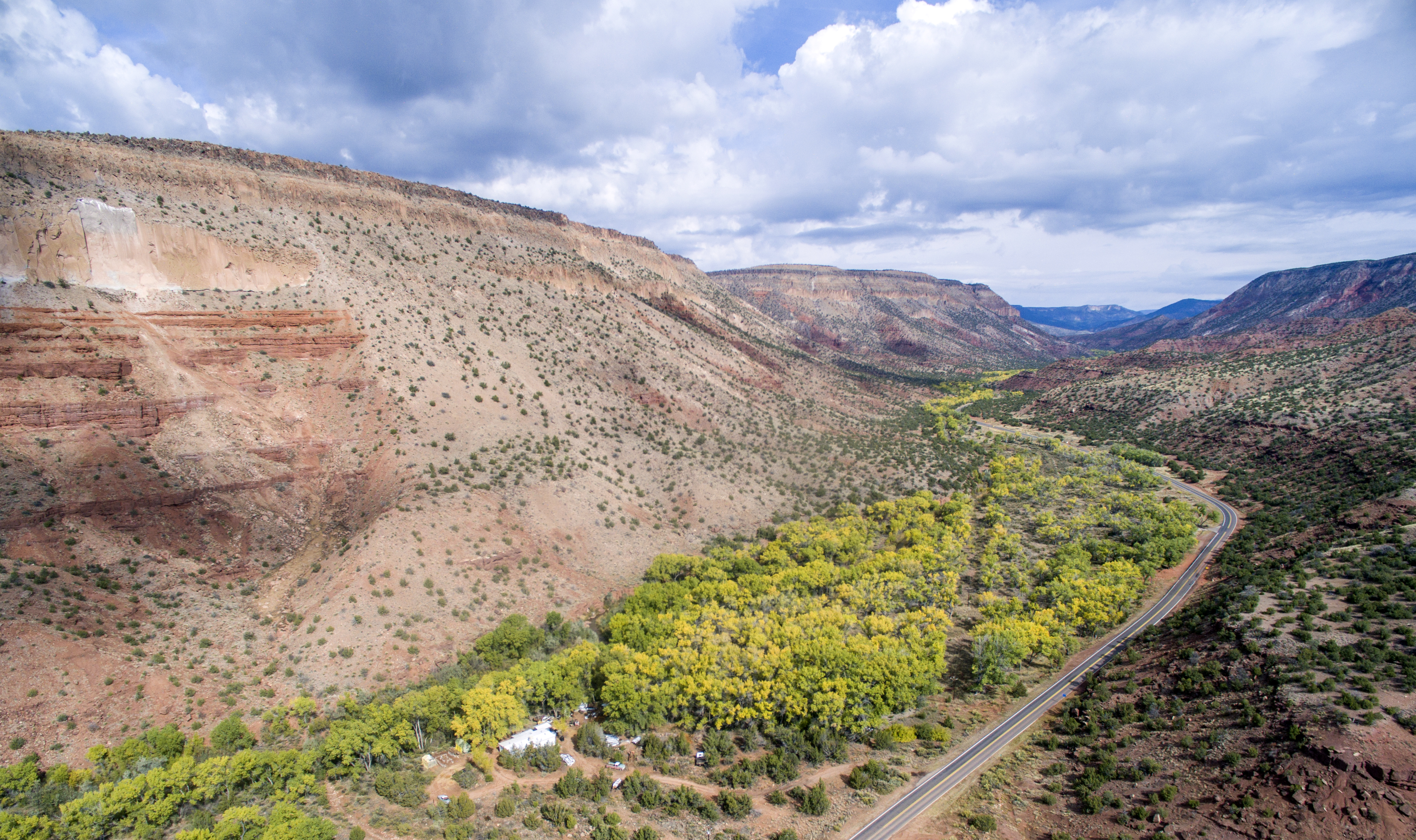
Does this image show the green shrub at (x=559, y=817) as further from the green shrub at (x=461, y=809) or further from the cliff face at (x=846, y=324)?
the cliff face at (x=846, y=324)

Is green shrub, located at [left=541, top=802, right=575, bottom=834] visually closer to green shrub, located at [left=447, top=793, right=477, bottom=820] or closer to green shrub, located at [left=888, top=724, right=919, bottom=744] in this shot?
green shrub, located at [left=447, top=793, right=477, bottom=820]

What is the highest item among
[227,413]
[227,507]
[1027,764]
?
[227,413]

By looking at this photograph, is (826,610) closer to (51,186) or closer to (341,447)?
(341,447)

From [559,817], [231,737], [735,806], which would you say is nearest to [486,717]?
[559,817]

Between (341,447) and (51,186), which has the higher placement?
(51,186)

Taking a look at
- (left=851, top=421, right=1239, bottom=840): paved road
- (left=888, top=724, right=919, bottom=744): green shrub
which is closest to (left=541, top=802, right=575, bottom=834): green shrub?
(left=851, top=421, right=1239, bottom=840): paved road

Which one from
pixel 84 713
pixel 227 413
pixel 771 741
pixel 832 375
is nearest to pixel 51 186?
pixel 227 413

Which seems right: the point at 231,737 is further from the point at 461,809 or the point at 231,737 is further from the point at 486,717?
the point at 461,809

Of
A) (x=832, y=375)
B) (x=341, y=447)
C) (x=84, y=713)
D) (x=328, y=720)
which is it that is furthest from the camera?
(x=832, y=375)
